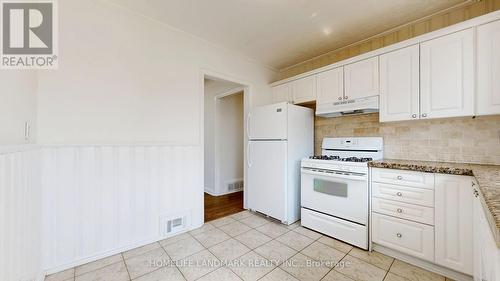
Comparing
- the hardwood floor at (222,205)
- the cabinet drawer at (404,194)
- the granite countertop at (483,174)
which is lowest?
the hardwood floor at (222,205)

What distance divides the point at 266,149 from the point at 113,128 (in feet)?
6.22

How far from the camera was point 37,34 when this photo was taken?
1639mm

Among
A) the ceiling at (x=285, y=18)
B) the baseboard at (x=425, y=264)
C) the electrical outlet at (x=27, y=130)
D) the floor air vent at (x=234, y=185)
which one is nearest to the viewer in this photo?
the electrical outlet at (x=27, y=130)

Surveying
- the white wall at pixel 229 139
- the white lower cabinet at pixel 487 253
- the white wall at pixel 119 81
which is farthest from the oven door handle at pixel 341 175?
the white wall at pixel 229 139

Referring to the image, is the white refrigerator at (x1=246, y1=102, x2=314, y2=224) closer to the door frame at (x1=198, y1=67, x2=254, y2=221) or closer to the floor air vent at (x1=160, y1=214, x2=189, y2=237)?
the door frame at (x1=198, y1=67, x2=254, y2=221)

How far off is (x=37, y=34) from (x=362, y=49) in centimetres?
355

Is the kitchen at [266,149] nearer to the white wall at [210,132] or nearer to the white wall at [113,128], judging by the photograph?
the white wall at [113,128]

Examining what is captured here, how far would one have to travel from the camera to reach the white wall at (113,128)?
66.6 inches

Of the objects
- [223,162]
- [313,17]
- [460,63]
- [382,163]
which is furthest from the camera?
[223,162]

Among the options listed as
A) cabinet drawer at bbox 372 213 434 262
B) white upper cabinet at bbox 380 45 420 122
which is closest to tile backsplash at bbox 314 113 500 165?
white upper cabinet at bbox 380 45 420 122

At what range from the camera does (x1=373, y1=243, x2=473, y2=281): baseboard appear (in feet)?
5.22

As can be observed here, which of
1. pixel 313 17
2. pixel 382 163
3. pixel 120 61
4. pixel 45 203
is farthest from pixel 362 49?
pixel 45 203

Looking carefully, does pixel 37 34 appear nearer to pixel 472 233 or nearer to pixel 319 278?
pixel 319 278
